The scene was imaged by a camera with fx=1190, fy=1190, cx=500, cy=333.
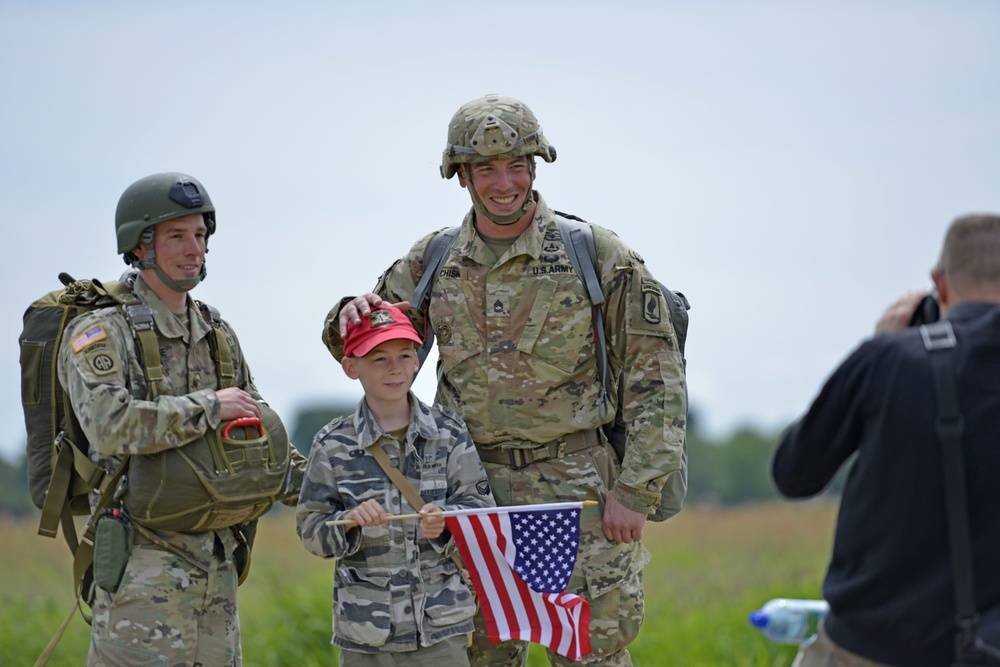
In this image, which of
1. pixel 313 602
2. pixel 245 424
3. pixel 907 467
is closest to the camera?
pixel 907 467

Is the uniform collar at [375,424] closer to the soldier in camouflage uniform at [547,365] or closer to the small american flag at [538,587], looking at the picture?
the soldier in camouflage uniform at [547,365]

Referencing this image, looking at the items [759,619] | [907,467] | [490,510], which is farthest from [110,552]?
[759,619]

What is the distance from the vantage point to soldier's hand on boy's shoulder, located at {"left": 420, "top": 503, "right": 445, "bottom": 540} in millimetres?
5066

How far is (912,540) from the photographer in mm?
4066

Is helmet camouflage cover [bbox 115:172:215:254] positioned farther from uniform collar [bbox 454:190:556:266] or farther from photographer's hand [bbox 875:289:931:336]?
photographer's hand [bbox 875:289:931:336]

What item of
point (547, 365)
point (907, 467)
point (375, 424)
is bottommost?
point (907, 467)

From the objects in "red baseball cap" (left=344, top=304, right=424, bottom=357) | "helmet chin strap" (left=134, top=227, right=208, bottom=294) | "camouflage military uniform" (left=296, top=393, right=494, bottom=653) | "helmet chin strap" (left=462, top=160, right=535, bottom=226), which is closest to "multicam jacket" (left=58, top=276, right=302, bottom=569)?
"helmet chin strap" (left=134, top=227, right=208, bottom=294)

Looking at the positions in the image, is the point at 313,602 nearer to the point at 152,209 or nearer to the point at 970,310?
the point at 152,209

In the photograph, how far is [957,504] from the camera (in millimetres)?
3957

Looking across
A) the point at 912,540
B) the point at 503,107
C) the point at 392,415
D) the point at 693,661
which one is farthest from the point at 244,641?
the point at 912,540

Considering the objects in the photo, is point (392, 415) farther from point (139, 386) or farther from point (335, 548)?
point (139, 386)

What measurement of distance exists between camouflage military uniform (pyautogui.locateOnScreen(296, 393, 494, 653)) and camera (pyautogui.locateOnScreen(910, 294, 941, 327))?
206cm

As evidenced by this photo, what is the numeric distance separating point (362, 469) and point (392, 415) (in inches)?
11.4

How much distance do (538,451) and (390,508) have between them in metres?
0.89
